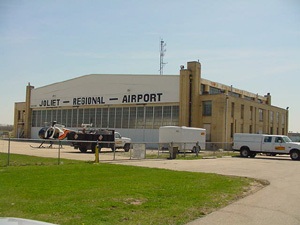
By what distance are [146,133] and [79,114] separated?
47.9 feet

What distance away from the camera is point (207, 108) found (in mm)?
48188

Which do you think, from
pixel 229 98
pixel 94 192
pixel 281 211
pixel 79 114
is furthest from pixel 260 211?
pixel 79 114

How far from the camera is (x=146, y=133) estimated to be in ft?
168

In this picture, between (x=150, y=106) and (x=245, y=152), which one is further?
(x=150, y=106)

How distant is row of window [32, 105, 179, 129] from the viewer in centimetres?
5034

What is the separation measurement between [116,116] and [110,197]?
46.1 m

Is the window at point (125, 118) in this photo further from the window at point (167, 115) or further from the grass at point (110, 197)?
the grass at point (110, 197)

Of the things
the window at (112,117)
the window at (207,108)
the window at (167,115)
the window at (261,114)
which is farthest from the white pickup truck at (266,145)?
the window at (112,117)

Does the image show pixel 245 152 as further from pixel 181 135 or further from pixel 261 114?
pixel 261 114

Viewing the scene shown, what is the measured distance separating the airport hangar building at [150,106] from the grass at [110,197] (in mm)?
33770

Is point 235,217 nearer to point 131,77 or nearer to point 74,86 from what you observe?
point 131,77

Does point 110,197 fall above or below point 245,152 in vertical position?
below

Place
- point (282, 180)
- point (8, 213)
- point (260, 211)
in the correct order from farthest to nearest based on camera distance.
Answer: point (282, 180)
point (260, 211)
point (8, 213)

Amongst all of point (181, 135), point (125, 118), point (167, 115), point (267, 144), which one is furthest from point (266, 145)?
point (125, 118)
